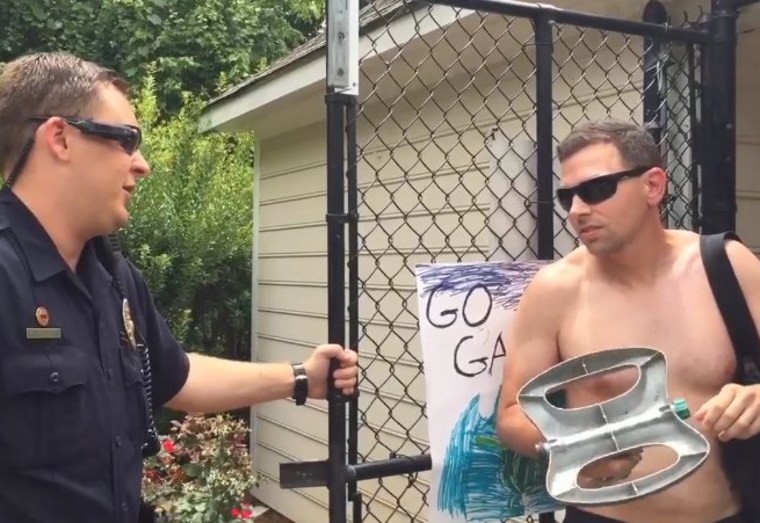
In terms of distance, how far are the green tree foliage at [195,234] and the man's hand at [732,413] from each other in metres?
5.59

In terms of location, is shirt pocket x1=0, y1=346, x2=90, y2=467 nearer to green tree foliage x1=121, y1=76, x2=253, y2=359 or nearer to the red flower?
the red flower

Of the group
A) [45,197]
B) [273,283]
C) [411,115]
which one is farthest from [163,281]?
[45,197]

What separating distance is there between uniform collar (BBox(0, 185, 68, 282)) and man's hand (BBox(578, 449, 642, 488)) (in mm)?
1183

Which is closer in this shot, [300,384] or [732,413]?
[732,413]

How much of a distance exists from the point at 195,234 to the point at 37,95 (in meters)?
5.61

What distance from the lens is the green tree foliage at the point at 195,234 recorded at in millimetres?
7078

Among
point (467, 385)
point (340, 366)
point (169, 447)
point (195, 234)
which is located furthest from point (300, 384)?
point (195, 234)

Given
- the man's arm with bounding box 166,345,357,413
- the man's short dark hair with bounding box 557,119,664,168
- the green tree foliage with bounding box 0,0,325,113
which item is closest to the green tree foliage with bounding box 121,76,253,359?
the green tree foliage with bounding box 0,0,325,113

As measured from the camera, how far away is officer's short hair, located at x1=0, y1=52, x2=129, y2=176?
176 cm

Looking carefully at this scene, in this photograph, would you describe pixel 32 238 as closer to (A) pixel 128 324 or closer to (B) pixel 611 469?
(A) pixel 128 324

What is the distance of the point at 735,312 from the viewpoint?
2.00 meters

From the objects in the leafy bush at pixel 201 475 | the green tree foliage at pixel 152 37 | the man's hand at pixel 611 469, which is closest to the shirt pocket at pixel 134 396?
the man's hand at pixel 611 469

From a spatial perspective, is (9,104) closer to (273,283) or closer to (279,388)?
(279,388)

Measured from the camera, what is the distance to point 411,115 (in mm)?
4875
